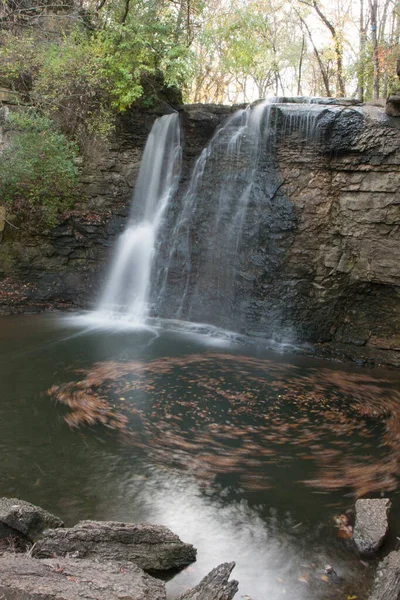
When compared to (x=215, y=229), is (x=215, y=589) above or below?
below

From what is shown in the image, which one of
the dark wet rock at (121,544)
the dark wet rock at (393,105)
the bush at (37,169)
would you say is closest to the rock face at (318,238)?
the dark wet rock at (393,105)

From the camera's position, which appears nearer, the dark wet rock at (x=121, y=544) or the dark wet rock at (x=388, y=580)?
the dark wet rock at (x=388, y=580)

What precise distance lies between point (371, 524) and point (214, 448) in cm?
205

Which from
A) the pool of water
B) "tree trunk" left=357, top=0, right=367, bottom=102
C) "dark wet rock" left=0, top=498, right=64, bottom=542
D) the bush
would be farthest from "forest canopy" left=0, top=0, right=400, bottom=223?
"dark wet rock" left=0, top=498, right=64, bottom=542

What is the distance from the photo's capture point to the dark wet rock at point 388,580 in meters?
3.10

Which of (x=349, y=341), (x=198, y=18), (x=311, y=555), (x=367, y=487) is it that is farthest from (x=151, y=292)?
(x=198, y=18)

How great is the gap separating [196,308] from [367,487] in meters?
7.20

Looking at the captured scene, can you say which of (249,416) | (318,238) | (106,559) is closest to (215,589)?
(106,559)

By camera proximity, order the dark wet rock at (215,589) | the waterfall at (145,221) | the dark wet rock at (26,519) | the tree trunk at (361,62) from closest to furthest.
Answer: the dark wet rock at (215,589)
the dark wet rock at (26,519)
the waterfall at (145,221)
the tree trunk at (361,62)

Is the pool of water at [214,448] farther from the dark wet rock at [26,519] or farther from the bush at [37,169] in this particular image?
the bush at [37,169]

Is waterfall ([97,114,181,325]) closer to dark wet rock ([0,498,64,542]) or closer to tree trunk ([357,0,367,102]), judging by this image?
dark wet rock ([0,498,64,542])

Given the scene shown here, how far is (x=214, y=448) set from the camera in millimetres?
5645

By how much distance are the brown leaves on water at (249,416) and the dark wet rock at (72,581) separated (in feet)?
6.80

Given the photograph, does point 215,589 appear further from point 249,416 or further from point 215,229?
point 215,229
